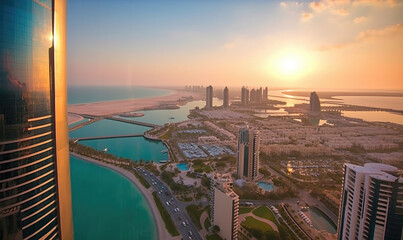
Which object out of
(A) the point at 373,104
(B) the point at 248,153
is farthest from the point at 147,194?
(A) the point at 373,104

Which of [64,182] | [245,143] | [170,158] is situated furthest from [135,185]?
[64,182]

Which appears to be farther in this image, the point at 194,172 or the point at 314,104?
the point at 314,104

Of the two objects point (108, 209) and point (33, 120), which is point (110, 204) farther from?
point (33, 120)

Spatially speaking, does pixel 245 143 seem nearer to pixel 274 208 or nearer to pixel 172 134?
pixel 274 208

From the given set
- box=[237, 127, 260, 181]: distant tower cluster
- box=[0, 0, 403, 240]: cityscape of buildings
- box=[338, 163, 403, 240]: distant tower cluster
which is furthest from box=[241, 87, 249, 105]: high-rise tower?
box=[338, 163, 403, 240]: distant tower cluster

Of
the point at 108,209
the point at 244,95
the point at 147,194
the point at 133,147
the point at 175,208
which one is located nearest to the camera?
the point at 108,209

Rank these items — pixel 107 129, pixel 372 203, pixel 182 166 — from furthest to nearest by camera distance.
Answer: pixel 107 129
pixel 182 166
pixel 372 203

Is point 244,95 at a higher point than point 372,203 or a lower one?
higher
